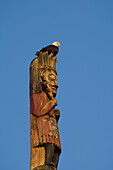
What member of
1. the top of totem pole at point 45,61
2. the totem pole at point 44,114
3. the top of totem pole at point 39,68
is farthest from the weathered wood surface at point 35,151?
the top of totem pole at point 45,61

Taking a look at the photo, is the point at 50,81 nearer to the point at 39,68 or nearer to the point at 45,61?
the point at 39,68

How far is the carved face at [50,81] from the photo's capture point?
1471cm

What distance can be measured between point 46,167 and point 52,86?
3.23m

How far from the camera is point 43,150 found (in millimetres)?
13234

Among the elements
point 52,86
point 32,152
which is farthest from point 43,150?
point 52,86

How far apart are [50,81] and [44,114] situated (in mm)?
1475

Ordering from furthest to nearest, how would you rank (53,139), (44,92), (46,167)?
(44,92), (53,139), (46,167)

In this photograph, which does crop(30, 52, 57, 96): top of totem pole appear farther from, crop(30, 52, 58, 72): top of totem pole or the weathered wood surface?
the weathered wood surface

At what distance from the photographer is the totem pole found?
13.1 meters

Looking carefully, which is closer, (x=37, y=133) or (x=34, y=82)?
(x=37, y=133)

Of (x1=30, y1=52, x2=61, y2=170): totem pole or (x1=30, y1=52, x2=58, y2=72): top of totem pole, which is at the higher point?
(x1=30, y1=52, x2=58, y2=72): top of totem pole

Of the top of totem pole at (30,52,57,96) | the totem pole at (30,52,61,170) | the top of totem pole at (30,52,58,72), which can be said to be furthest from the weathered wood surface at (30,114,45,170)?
the top of totem pole at (30,52,58,72)

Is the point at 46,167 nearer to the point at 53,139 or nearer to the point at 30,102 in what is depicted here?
the point at 53,139

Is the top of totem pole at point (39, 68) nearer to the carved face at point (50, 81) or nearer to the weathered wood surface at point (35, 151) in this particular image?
the carved face at point (50, 81)
